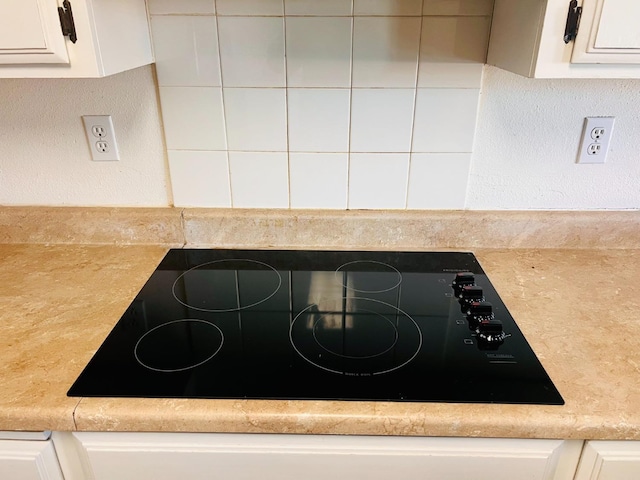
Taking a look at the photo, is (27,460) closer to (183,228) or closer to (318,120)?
(183,228)

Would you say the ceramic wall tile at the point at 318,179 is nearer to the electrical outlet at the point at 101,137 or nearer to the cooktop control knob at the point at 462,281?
the cooktop control knob at the point at 462,281

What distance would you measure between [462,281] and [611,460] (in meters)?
0.42

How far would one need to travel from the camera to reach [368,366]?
804 millimetres

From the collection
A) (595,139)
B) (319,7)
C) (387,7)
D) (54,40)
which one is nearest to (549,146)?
(595,139)

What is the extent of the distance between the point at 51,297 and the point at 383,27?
897 mm

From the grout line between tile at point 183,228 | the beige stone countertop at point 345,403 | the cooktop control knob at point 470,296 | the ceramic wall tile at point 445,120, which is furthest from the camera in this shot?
the grout line between tile at point 183,228

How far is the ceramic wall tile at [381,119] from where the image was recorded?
1082 millimetres

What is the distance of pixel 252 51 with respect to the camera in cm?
105

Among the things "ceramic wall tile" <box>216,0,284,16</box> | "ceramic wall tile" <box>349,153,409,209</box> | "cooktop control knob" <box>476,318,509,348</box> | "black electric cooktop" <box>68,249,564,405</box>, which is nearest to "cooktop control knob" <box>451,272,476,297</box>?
"black electric cooktop" <box>68,249,564,405</box>

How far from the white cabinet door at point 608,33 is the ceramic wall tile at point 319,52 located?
1.51ft

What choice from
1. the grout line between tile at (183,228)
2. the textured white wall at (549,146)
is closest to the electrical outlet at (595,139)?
the textured white wall at (549,146)

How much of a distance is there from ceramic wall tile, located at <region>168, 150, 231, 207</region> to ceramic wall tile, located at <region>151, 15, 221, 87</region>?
17cm

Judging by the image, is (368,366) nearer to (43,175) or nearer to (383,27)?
(383,27)

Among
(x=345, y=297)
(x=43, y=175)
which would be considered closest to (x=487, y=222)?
(x=345, y=297)
